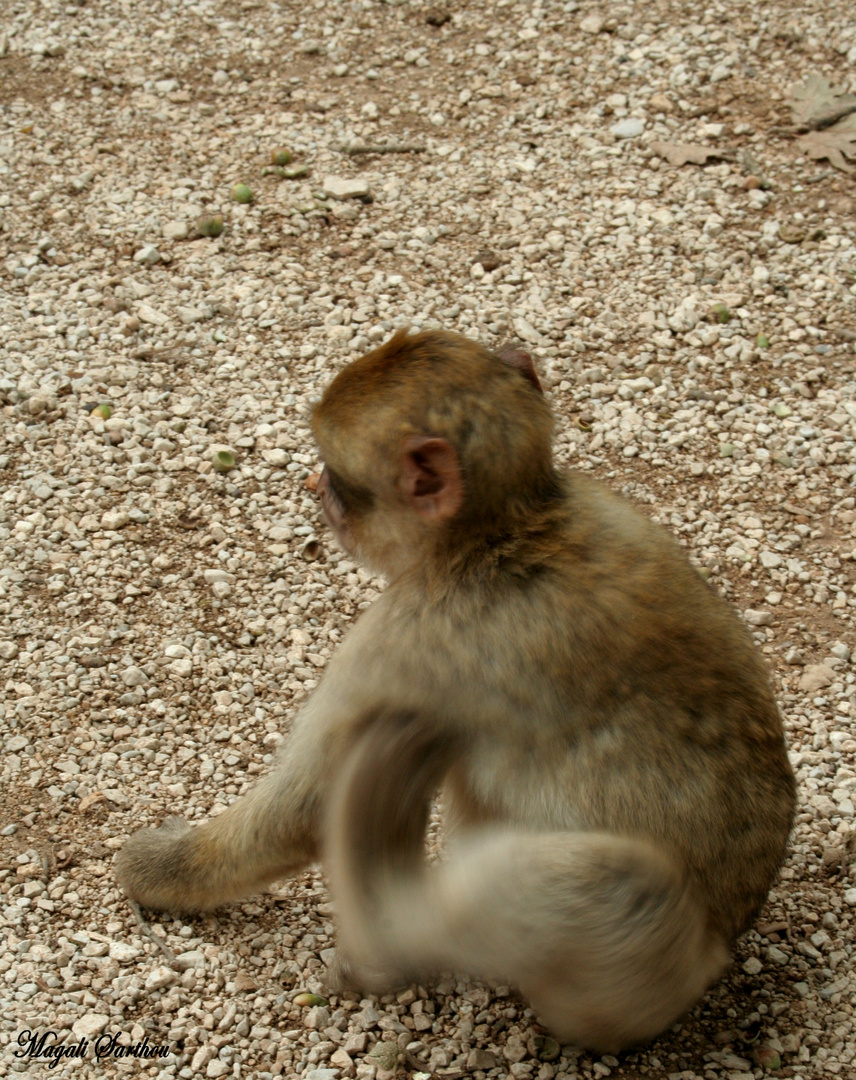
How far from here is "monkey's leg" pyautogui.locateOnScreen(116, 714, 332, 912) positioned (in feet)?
12.5

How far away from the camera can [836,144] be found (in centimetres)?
748

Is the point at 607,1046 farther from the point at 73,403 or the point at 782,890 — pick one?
the point at 73,403

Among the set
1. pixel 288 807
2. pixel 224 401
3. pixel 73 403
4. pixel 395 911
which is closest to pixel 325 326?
pixel 224 401

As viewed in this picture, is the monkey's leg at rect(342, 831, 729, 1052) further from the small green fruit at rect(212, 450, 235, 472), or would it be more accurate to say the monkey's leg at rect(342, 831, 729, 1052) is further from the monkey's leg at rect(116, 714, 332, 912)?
the small green fruit at rect(212, 450, 235, 472)

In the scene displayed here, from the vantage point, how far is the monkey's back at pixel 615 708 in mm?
3365

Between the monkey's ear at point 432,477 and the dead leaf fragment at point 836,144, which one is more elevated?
the monkey's ear at point 432,477

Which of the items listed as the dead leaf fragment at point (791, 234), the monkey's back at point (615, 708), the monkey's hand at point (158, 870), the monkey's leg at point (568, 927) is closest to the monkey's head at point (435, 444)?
the monkey's back at point (615, 708)

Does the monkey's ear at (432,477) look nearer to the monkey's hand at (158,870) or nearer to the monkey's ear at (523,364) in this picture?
the monkey's ear at (523,364)

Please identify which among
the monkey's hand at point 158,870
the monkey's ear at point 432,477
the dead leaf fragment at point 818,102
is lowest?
the monkey's hand at point 158,870

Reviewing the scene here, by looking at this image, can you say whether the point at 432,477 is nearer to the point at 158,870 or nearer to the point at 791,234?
the point at 158,870

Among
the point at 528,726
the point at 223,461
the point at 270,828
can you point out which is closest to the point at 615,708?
the point at 528,726

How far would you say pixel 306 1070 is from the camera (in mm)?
3824

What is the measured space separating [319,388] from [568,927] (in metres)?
3.67

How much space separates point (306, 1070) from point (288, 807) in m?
0.81
